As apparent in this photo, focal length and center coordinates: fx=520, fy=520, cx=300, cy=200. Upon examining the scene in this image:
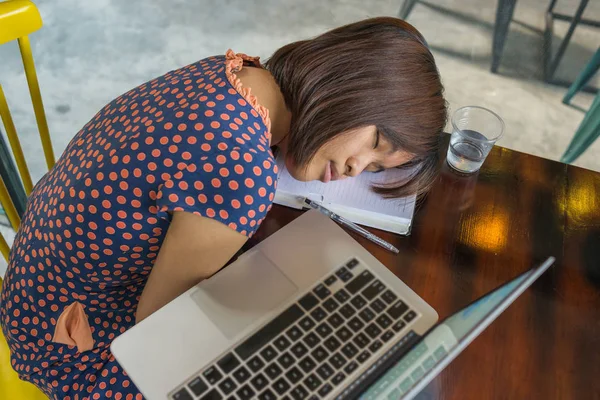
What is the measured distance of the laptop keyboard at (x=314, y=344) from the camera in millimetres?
618

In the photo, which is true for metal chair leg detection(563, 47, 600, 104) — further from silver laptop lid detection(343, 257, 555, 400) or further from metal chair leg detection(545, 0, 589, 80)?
silver laptop lid detection(343, 257, 555, 400)

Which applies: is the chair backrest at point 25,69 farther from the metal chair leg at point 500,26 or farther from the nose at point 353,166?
the metal chair leg at point 500,26

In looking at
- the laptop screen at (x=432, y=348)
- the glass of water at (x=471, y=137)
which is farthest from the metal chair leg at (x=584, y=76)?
the laptop screen at (x=432, y=348)

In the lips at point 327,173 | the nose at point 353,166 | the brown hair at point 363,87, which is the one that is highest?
the brown hair at point 363,87

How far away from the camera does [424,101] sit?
0.81 meters

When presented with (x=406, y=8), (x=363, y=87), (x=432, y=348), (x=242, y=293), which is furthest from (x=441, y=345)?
(x=406, y=8)

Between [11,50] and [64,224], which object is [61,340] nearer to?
[64,224]

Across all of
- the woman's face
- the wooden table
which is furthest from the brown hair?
the wooden table

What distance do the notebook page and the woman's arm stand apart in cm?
17

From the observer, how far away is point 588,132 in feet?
5.71

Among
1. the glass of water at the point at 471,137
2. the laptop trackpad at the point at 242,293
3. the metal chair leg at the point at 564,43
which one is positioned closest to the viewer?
the laptop trackpad at the point at 242,293

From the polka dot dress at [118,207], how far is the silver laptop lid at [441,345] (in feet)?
0.85

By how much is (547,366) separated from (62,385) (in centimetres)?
74

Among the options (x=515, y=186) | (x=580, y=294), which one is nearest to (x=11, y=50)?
(x=515, y=186)
